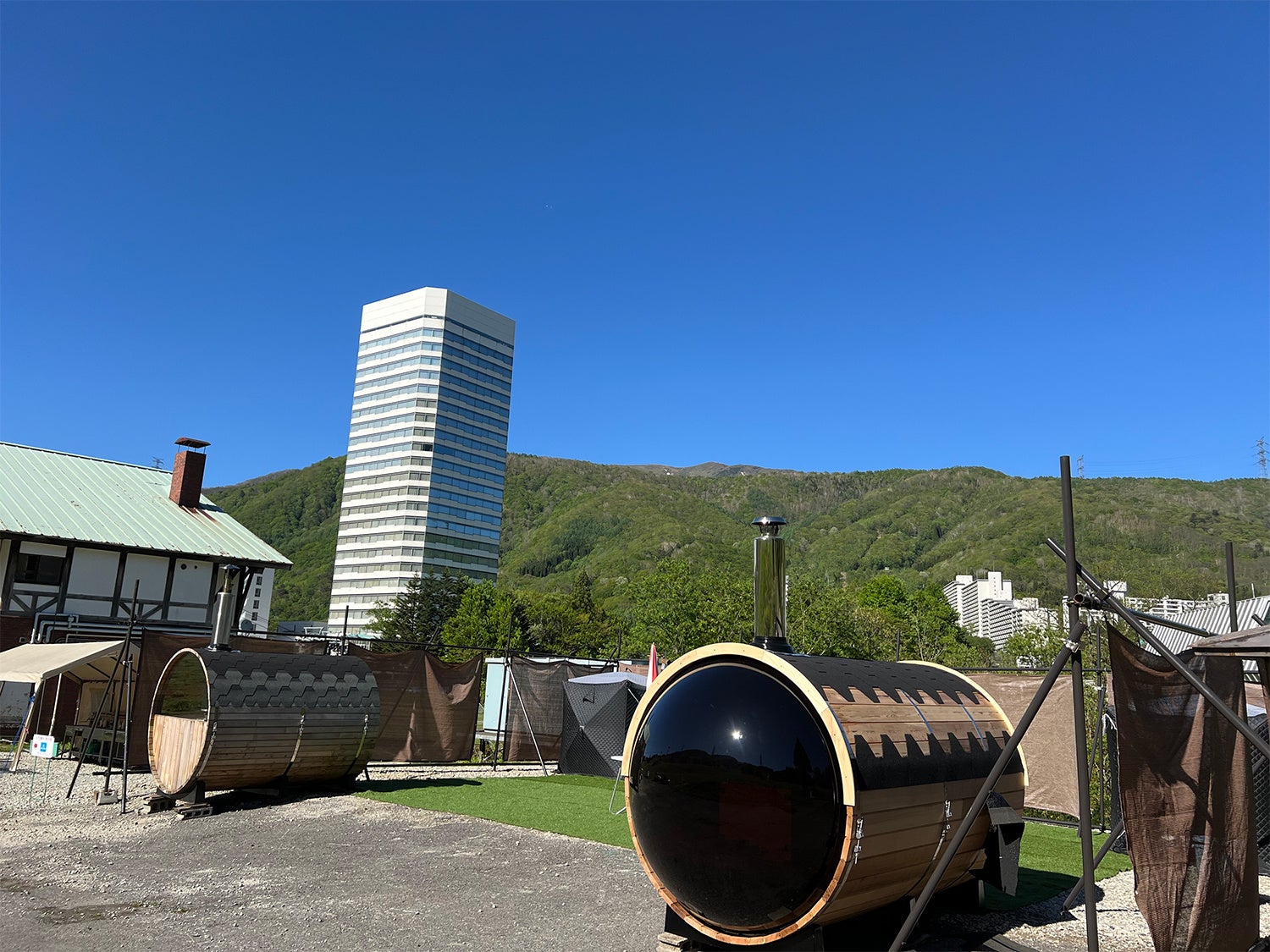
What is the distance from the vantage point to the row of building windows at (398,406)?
12019 centimetres

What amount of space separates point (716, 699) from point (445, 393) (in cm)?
12030

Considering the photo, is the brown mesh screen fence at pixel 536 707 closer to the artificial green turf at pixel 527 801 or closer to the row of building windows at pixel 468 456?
the artificial green turf at pixel 527 801

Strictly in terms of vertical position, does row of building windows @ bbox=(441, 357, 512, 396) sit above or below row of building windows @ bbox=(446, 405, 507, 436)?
above

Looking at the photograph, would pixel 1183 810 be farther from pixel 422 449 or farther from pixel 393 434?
pixel 393 434

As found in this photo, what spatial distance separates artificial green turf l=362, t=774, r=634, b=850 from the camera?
10445mm

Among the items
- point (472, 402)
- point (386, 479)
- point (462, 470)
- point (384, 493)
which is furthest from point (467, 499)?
point (472, 402)

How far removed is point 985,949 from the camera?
5797mm

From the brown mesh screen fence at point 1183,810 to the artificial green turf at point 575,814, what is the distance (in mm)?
2121

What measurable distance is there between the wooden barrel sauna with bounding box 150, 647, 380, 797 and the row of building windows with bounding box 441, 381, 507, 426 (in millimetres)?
112555

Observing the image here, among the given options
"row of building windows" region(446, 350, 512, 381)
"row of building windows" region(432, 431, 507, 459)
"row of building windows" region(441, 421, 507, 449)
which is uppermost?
"row of building windows" region(446, 350, 512, 381)

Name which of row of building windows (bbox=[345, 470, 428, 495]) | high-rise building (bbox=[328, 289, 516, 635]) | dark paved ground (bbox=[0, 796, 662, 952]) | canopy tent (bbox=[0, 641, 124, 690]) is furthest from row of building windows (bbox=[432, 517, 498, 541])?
dark paved ground (bbox=[0, 796, 662, 952])

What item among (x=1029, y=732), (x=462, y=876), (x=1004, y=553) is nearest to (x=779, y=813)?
(x=462, y=876)

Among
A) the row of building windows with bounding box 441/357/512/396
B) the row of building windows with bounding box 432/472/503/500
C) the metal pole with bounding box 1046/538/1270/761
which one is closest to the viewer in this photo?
the metal pole with bounding box 1046/538/1270/761

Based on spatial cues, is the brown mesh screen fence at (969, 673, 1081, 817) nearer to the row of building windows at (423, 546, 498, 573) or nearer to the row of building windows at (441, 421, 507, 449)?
the row of building windows at (423, 546, 498, 573)
